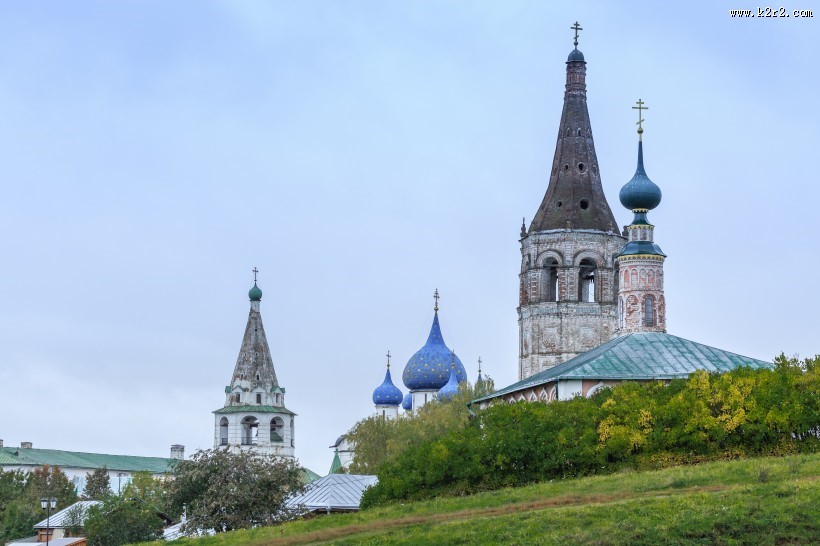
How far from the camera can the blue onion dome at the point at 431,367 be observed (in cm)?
9338

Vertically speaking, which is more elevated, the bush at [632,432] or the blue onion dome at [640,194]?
the blue onion dome at [640,194]

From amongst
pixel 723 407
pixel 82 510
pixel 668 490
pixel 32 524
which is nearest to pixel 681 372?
pixel 723 407

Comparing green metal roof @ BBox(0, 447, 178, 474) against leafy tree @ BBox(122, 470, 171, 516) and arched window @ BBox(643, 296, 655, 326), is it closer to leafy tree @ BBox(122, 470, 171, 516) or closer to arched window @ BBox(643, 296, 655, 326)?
leafy tree @ BBox(122, 470, 171, 516)

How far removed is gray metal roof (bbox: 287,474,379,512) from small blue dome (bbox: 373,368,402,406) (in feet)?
143

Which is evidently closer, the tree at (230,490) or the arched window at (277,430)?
the tree at (230,490)

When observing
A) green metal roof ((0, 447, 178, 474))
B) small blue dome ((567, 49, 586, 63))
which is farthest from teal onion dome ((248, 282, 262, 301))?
green metal roof ((0, 447, 178, 474))

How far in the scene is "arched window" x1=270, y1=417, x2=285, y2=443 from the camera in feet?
279

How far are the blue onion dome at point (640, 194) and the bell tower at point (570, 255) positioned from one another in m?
19.5

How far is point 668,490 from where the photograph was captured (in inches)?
1316

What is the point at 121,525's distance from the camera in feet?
185

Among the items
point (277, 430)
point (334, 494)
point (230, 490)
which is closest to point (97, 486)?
point (277, 430)

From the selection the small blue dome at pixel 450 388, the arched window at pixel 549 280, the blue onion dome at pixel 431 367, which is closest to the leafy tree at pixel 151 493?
the small blue dome at pixel 450 388

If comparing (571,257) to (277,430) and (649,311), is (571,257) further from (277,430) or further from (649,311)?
(649,311)

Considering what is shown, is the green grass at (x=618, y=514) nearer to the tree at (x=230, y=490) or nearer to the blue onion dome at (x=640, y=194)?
the tree at (x=230, y=490)
